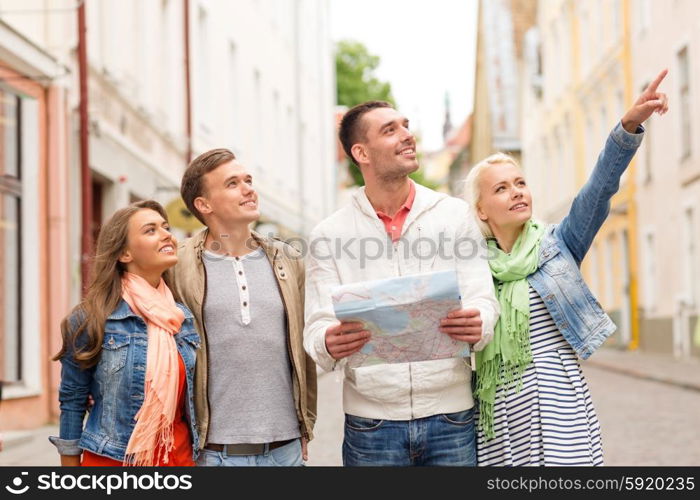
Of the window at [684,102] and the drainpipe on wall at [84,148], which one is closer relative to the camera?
the drainpipe on wall at [84,148]

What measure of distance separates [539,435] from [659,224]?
74.0 ft

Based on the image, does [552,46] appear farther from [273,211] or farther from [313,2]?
[273,211]

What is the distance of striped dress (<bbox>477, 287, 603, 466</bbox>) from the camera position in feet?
12.9

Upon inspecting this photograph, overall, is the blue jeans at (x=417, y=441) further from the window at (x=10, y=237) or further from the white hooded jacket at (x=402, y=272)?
the window at (x=10, y=237)

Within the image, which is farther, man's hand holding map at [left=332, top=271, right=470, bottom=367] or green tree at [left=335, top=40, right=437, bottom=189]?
green tree at [left=335, top=40, right=437, bottom=189]

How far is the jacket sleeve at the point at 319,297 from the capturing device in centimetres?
385

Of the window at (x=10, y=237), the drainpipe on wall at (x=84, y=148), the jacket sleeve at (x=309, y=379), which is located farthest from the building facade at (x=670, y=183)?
the jacket sleeve at (x=309, y=379)

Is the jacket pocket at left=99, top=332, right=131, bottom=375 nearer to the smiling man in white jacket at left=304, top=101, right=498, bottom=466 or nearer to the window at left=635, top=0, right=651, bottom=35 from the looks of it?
the smiling man in white jacket at left=304, top=101, right=498, bottom=466

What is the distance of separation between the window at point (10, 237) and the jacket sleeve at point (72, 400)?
7.98 metres

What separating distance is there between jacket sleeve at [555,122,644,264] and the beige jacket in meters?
0.99

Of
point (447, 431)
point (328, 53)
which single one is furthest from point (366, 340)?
point (328, 53)

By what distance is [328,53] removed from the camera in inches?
1646

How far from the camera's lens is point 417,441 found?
388 cm

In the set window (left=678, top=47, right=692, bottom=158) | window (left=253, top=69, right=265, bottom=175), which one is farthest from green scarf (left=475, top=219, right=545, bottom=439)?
window (left=253, top=69, right=265, bottom=175)
